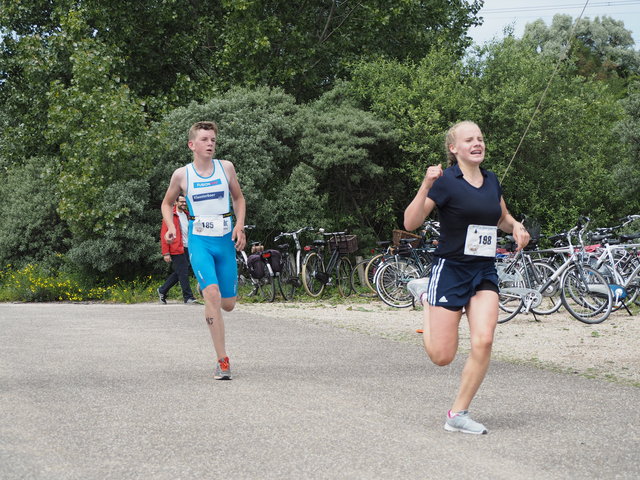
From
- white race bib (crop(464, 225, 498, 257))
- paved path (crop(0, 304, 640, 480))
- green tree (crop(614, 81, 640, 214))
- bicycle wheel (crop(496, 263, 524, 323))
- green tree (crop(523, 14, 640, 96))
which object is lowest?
paved path (crop(0, 304, 640, 480))

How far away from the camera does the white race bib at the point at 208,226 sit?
7.37 metres

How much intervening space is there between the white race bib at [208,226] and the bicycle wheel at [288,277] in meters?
9.19

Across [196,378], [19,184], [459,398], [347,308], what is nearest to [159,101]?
[19,184]

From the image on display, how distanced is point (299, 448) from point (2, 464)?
1.49m

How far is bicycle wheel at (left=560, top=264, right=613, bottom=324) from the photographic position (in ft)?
40.1

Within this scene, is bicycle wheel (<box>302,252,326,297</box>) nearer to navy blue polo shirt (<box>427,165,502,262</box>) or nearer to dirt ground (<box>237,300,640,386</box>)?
dirt ground (<box>237,300,640,386</box>)

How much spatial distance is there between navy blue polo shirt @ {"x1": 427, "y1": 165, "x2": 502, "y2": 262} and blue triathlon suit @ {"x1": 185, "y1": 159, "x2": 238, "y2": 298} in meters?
2.45

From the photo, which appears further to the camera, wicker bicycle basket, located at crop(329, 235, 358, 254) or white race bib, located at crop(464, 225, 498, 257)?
wicker bicycle basket, located at crop(329, 235, 358, 254)

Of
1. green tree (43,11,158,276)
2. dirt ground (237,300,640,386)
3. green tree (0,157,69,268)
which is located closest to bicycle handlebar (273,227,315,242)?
dirt ground (237,300,640,386)

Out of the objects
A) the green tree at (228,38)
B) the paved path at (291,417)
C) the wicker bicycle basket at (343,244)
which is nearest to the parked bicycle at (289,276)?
the wicker bicycle basket at (343,244)

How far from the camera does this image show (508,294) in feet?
41.0

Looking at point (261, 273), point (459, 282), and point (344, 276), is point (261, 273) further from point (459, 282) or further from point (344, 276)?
point (459, 282)

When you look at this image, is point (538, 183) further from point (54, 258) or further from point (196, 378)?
point (196, 378)

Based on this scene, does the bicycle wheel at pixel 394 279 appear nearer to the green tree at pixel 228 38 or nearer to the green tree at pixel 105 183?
the green tree at pixel 105 183
